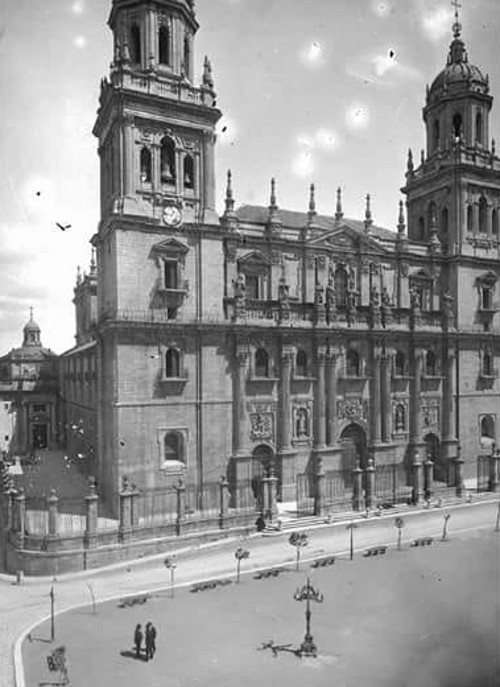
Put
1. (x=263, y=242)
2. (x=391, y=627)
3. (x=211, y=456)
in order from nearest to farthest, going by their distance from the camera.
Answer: (x=391, y=627), (x=211, y=456), (x=263, y=242)

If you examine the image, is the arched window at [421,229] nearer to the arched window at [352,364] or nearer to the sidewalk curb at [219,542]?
the arched window at [352,364]

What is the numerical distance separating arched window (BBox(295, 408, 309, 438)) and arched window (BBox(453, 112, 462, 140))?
20708 mm

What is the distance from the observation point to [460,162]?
1447 inches

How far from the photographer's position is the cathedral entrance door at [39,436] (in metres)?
55.6

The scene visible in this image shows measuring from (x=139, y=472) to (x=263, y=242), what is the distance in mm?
14237

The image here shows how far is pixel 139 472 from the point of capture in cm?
2833

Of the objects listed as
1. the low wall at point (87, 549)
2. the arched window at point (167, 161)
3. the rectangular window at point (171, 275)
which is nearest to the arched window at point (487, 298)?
the rectangular window at point (171, 275)

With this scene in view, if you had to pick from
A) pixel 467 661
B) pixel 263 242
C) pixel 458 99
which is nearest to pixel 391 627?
pixel 467 661

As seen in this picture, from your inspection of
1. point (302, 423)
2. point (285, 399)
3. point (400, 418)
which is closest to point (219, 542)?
point (285, 399)

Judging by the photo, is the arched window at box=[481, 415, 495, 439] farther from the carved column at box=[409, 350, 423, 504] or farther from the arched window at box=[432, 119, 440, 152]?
the arched window at box=[432, 119, 440, 152]

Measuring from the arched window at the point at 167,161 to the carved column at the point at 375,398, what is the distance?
51.6ft

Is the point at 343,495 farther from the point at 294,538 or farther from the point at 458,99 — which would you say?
the point at 458,99

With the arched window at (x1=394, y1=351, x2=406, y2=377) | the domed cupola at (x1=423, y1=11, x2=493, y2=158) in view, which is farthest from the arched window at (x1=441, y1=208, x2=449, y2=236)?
the arched window at (x1=394, y1=351, x2=406, y2=377)

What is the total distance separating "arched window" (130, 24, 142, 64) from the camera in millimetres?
29203
